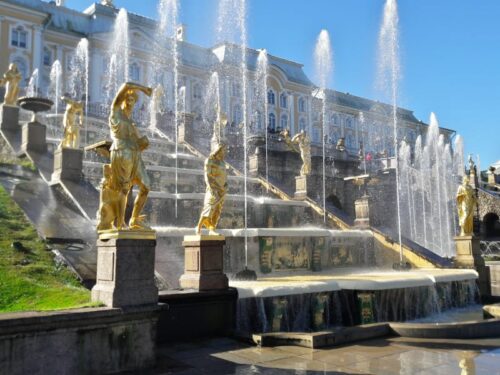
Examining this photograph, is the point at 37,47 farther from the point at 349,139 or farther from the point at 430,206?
→ the point at 349,139

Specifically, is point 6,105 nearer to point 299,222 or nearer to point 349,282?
point 299,222

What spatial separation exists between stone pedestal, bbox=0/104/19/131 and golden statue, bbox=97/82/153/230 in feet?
42.6

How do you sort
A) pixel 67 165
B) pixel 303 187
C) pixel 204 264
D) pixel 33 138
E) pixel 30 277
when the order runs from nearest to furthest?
pixel 30 277 < pixel 204 264 < pixel 67 165 < pixel 33 138 < pixel 303 187

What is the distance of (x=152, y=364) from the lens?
22.5 ft

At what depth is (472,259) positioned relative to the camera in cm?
1551

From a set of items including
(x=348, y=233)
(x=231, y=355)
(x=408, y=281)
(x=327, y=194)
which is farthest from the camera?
(x=327, y=194)

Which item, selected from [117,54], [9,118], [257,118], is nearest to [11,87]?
[9,118]

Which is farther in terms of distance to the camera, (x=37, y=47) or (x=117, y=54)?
(x=117, y=54)

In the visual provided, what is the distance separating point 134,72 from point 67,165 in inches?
1600

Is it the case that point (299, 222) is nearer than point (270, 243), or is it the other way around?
point (270, 243)

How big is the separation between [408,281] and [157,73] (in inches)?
1869

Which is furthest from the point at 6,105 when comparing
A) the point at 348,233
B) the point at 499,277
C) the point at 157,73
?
the point at 157,73

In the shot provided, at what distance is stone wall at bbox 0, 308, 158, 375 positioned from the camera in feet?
18.7

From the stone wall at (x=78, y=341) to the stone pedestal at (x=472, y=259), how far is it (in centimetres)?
1174
